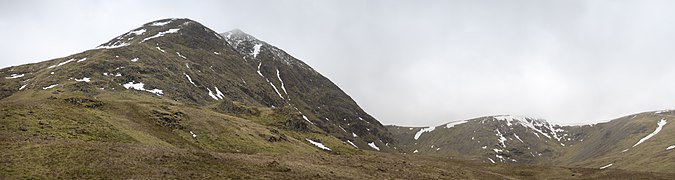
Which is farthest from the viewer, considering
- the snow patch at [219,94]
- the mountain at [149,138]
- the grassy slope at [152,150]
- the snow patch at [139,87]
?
the snow patch at [219,94]

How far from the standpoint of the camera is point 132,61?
159625 mm

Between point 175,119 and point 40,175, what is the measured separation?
48.0m

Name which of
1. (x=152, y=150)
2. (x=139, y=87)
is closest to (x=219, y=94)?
(x=139, y=87)

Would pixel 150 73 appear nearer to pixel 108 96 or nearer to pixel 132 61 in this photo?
pixel 132 61

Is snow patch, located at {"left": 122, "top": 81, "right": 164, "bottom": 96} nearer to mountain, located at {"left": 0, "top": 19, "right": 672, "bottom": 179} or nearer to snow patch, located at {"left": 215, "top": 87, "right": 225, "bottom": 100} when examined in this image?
mountain, located at {"left": 0, "top": 19, "right": 672, "bottom": 179}

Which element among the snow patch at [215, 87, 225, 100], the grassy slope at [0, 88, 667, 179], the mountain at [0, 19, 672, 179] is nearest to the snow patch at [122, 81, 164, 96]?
the mountain at [0, 19, 672, 179]

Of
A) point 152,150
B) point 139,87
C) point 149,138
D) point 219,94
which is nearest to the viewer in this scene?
point 152,150

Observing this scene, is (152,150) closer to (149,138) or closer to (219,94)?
(149,138)

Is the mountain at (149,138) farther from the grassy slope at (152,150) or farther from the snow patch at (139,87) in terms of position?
the snow patch at (139,87)

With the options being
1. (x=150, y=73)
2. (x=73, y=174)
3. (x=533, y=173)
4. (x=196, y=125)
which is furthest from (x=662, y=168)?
(x=73, y=174)

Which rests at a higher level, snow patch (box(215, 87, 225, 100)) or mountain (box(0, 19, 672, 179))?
snow patch (box(215, 87, 225, 100))

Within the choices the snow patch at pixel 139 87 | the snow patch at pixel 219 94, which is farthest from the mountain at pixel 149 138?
the snow patch at pixel 219 94

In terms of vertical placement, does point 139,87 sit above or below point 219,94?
below

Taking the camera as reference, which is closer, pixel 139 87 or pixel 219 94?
pixel 139 87
